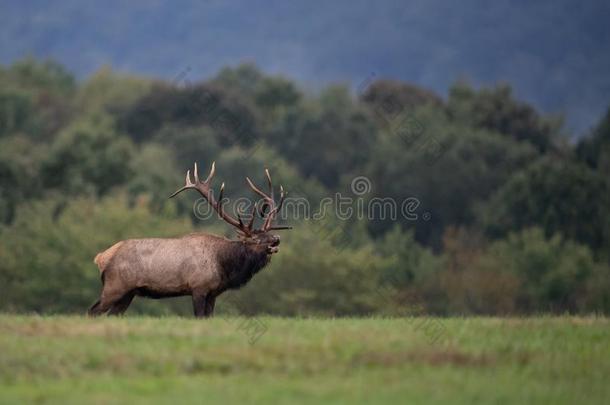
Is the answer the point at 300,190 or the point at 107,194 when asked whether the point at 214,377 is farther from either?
the point at 300,190

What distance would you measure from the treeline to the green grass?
64.3 ft

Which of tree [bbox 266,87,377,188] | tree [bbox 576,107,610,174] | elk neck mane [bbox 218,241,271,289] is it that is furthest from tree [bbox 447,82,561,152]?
elk neck mane [bbox 218,241,271,289]

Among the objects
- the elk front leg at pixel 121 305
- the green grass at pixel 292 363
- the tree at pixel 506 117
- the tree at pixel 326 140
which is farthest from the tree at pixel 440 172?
the green grass at pixel 292 363

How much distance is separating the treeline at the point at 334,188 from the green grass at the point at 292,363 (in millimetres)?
19607

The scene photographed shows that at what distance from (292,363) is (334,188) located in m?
102

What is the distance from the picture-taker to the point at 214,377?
58.1ft

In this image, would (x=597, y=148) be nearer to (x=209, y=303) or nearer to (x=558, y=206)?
(x=558, y=206)

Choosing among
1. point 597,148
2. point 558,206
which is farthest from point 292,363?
point 597,148

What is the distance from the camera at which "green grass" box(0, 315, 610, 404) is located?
670 inches

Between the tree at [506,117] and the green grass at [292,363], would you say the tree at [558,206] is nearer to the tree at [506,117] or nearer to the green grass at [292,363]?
the tree at [506,117]

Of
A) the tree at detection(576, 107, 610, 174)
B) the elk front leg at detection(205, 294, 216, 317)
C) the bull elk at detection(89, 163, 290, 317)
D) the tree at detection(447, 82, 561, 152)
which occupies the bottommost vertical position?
the elk front leg at detection(205, 294, 216, 317)

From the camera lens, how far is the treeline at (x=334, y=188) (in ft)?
225

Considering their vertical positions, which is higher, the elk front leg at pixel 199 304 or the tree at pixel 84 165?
the tree at pixel 84 165

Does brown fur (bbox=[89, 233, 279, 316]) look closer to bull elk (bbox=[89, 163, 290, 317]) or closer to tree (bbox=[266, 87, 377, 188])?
bull elk (bbox=[89, 163, 290, 317])
